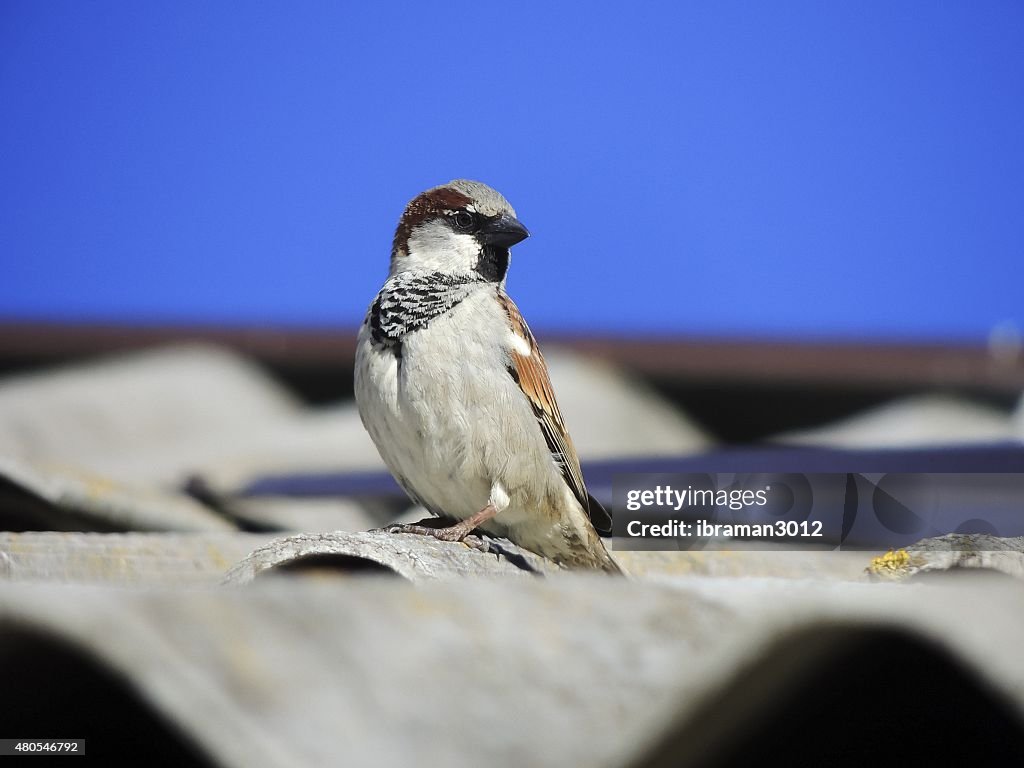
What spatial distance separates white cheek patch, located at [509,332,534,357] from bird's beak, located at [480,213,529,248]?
29 centimetres

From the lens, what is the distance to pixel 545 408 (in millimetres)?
2768

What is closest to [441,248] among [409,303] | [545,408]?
[409,303]

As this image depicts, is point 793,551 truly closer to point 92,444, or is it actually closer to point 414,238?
point 414,238

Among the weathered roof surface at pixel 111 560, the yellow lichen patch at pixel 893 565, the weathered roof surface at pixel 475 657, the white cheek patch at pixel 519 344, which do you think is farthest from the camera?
the white cheek patch at pixel 519 344

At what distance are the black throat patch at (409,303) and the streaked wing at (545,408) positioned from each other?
0.13 m

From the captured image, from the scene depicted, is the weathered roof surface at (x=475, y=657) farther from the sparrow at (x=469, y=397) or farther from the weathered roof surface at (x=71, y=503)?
the weathered roof surface at (x=71, y=503)

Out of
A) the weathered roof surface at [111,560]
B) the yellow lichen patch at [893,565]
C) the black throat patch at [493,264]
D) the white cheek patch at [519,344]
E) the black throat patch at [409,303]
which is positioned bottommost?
the weathered roof surface at [111,560]

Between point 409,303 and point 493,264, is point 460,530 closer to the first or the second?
point 409,303

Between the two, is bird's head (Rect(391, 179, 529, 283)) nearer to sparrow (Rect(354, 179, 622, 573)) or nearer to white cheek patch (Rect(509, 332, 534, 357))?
sparrow (Rect(354, 179, 622, 573))

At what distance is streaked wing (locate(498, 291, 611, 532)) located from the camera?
8.87 ft

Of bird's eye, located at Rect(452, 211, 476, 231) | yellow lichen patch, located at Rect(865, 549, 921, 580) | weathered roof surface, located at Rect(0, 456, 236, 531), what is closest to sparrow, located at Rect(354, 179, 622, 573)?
bird's eye, located at Rect(452, 211, 476, 231)

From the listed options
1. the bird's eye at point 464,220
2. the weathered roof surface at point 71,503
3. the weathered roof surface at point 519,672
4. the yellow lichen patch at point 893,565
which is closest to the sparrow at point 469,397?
the bird's eye at point 464,220

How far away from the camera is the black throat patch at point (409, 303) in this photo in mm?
2592

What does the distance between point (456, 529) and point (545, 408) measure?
1.24 ft
